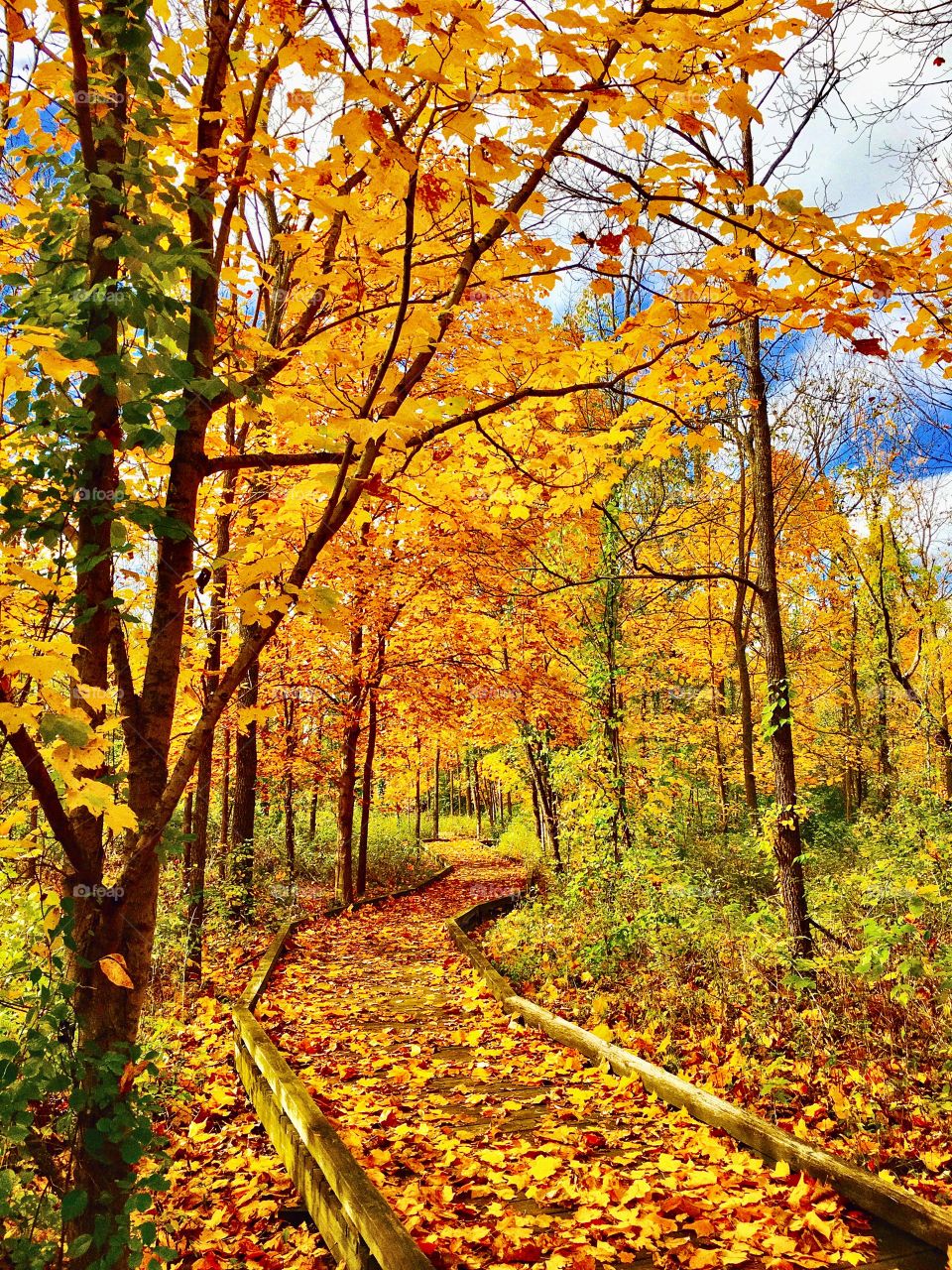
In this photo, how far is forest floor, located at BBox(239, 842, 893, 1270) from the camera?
3.07m

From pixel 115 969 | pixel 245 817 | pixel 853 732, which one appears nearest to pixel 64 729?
pixel 115 969

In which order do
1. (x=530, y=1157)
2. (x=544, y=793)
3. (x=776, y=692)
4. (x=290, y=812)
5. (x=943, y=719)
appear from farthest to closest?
(x=290, y=812) → (x=544, y=793) → (x=943, y=719) → (x=776, y=692) → (x=530, y=1157)

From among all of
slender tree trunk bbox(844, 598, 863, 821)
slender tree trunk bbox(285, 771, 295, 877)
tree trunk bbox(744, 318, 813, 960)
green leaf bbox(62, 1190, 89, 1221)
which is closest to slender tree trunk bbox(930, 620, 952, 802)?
tree trunk bbox(744, 318, 813, 960)

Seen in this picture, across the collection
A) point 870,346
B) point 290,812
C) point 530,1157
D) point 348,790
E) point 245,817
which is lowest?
point 530,1157

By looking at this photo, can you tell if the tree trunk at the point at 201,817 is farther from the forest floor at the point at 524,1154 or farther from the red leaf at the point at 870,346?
the red leaf at the point at 870,346

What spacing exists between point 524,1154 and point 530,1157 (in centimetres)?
4

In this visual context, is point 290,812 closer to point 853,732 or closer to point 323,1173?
point 323,1173

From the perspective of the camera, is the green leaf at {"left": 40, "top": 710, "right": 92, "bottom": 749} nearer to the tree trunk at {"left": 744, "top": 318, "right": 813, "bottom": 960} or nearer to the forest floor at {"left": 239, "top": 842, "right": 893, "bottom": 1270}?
the forest floor at {"left": 239, "top": 842, "right": 893, "bottom": 1270}

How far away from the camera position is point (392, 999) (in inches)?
297

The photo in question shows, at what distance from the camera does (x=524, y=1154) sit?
4023 millimetres

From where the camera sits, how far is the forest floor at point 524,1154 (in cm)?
307

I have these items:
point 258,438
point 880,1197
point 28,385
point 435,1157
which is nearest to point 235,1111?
point 435,1157

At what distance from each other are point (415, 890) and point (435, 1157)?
41.2ft

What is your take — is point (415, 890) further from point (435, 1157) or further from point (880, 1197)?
point (880, 1197)
